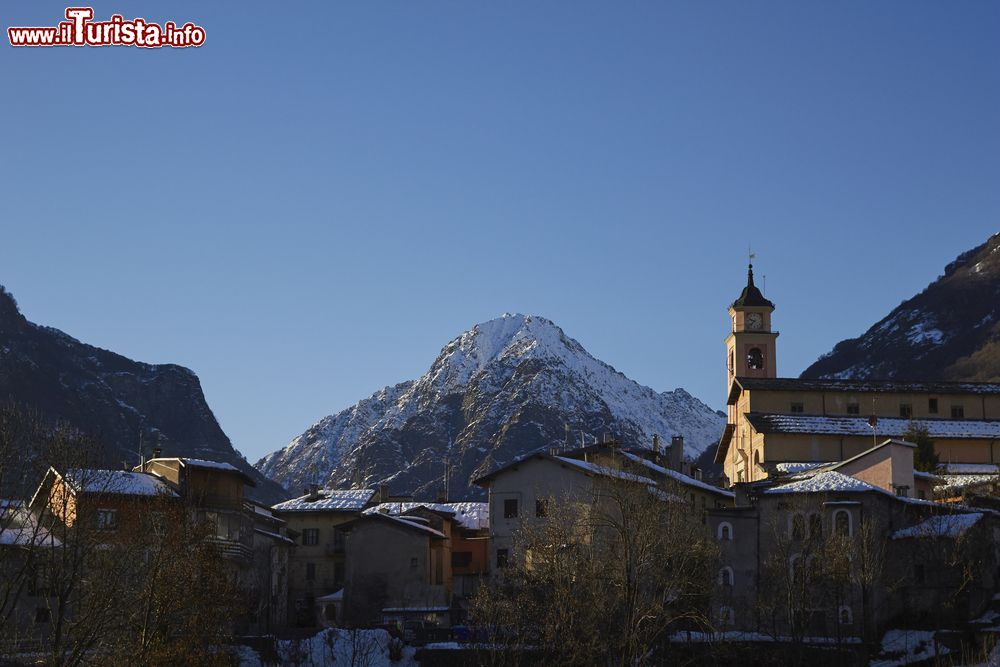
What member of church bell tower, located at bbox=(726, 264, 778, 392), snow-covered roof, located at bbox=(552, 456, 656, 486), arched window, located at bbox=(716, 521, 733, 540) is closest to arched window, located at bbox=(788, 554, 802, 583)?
arched window, located at bbox=(716, 521, 733, 540)

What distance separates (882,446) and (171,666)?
46190mm

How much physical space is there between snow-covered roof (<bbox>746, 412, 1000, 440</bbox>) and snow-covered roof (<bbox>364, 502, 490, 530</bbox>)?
876 inches

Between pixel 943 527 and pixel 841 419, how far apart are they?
37068 mm

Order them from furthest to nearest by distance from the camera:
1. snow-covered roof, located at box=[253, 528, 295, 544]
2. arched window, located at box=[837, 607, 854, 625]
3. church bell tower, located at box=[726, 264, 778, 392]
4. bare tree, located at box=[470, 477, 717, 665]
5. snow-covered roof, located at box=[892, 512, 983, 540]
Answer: church bell tower, located at box=[726, 264, 778, 392] < snow-covered roof, located at box=[253, 528, 295, 544] < snow-covered roof, located at box=[892, 512, 983, 540] < arched window, located at box=[837, 607, 854, 625] < bare tree, located at box=[470, 477, 717, 665]

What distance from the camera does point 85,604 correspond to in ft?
180

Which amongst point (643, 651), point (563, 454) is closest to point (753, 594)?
point (643, 651)

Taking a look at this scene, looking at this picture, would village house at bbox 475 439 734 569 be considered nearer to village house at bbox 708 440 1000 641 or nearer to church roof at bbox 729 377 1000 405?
village house at bbox 708 440 1000 641

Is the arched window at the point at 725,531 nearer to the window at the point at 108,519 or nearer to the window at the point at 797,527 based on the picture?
the window at the point at 797,527

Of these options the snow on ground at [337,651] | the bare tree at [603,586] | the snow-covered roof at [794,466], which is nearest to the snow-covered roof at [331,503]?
the bare tree at [603,586]

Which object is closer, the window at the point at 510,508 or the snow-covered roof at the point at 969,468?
the window at the point at 510,508

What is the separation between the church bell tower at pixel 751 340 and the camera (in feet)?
398

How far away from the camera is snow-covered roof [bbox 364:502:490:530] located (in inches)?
3649

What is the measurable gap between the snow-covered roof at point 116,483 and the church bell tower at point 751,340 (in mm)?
58731

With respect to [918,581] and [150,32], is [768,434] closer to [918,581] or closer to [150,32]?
[918,581]
